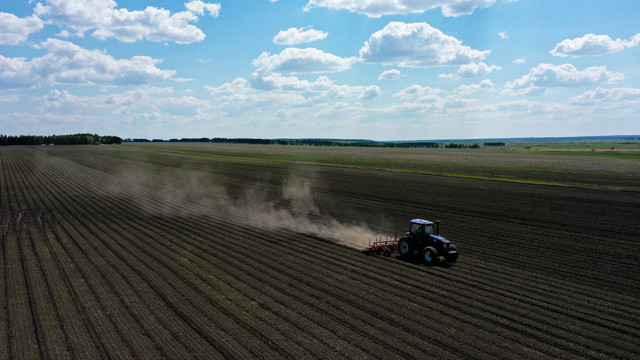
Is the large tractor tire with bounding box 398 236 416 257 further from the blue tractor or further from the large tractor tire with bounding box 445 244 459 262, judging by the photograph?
the large tractor tire with bounding box 445 244 459 262

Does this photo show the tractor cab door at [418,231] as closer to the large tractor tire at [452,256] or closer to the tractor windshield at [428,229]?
the tractor windshield at [428,229]

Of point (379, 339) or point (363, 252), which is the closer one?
point (379, 339)

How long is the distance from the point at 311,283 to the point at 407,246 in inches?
237

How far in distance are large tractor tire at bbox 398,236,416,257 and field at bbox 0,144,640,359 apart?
0.70 metres

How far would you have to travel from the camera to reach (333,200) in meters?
38.1

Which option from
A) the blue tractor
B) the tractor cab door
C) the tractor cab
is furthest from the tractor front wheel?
the tractor cab door

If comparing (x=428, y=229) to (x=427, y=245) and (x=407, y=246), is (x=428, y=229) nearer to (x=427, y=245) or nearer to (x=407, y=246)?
(x=427, y=245)

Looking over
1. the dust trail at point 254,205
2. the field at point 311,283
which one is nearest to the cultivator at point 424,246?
the field at point 311,283

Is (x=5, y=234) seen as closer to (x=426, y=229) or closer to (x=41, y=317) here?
(x=41, y=317)

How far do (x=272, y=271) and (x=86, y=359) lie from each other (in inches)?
329

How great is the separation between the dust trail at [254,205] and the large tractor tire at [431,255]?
13.9 ft

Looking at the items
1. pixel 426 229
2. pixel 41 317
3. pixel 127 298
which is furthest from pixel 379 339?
pixel 41 317

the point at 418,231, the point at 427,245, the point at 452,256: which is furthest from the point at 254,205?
the point at 452,256

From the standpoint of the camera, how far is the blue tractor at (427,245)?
18625 mm
